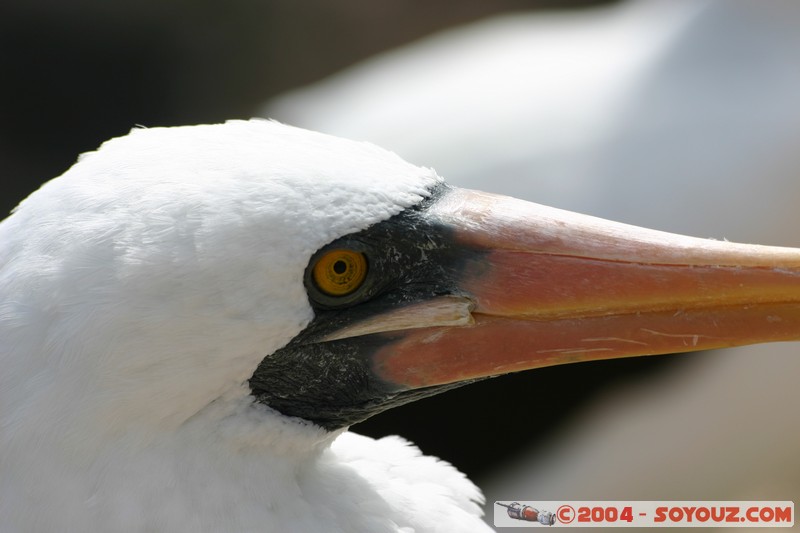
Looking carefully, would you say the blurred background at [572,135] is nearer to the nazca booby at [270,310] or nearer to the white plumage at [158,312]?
the nazca booby at [270,310]

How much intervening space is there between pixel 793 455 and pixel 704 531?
2.40 ft

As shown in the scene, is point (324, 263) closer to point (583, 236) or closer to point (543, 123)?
point (583, 236)

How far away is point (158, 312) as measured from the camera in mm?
2100

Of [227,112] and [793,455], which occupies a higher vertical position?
[227,112]

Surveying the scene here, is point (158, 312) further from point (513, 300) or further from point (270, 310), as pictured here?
point (513, 300)

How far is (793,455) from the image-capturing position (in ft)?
19.0

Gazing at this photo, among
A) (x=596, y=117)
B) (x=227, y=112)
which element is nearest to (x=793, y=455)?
(x=596, y=117)

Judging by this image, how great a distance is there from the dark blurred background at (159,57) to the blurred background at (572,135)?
20 mm

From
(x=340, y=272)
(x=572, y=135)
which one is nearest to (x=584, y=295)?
(x=340, y=272)

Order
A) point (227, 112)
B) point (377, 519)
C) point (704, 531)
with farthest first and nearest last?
point (227, 112)
point (704, 531)
point (377, 519)

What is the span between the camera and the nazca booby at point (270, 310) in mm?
2115

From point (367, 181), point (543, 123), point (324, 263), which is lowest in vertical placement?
point (324, 263)

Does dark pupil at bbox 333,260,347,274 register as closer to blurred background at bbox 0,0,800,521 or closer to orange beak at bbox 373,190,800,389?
orange beak at bbox 373,190,800,389

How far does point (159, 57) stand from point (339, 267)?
723 centimetres
